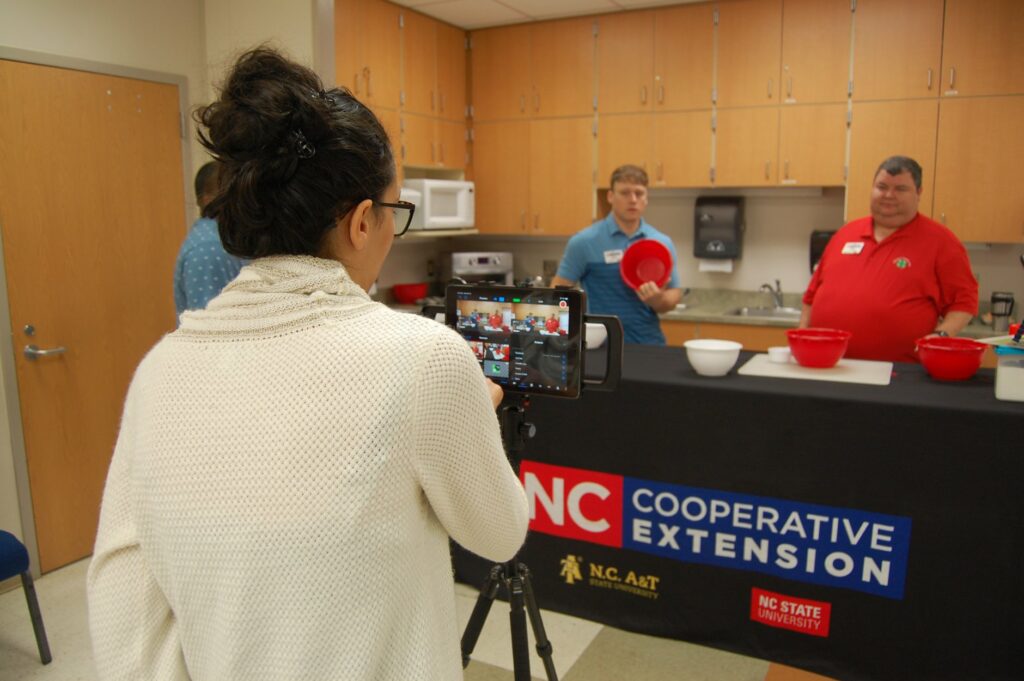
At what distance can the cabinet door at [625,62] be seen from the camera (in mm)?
4656

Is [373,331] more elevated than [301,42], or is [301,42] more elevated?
[301,42]

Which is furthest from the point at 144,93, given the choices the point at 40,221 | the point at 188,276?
the point at 188,276

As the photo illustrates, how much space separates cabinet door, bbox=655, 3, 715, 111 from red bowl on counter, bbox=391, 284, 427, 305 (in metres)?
1.86

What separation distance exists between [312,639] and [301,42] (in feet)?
8.72

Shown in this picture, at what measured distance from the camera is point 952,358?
2.26m

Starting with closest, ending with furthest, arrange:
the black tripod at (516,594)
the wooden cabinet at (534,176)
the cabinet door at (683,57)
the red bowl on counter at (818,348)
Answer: the black tripod at (516,594)
the red bowl on counter at (818,348)
the cabinet door at (683,57)
the wooden cabinet at (534,176)

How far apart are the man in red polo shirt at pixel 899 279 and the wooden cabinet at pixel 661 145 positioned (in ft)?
5.39

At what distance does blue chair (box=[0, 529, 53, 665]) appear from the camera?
2.32 metres

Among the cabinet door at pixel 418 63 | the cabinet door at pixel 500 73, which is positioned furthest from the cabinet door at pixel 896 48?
the cabinet door at pixel 418 63

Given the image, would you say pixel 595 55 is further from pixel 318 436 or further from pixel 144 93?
pixel 318 436

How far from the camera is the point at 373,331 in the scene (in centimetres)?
85

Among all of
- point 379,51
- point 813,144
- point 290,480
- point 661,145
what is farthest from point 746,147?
point 290,480

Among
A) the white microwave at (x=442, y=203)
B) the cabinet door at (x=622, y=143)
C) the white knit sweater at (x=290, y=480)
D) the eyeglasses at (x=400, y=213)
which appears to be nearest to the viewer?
the white knit sweater at (x=290, y=480)

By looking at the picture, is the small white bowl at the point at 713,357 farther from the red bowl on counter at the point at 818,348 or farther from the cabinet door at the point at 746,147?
the cabinet door at the point at 746,147
